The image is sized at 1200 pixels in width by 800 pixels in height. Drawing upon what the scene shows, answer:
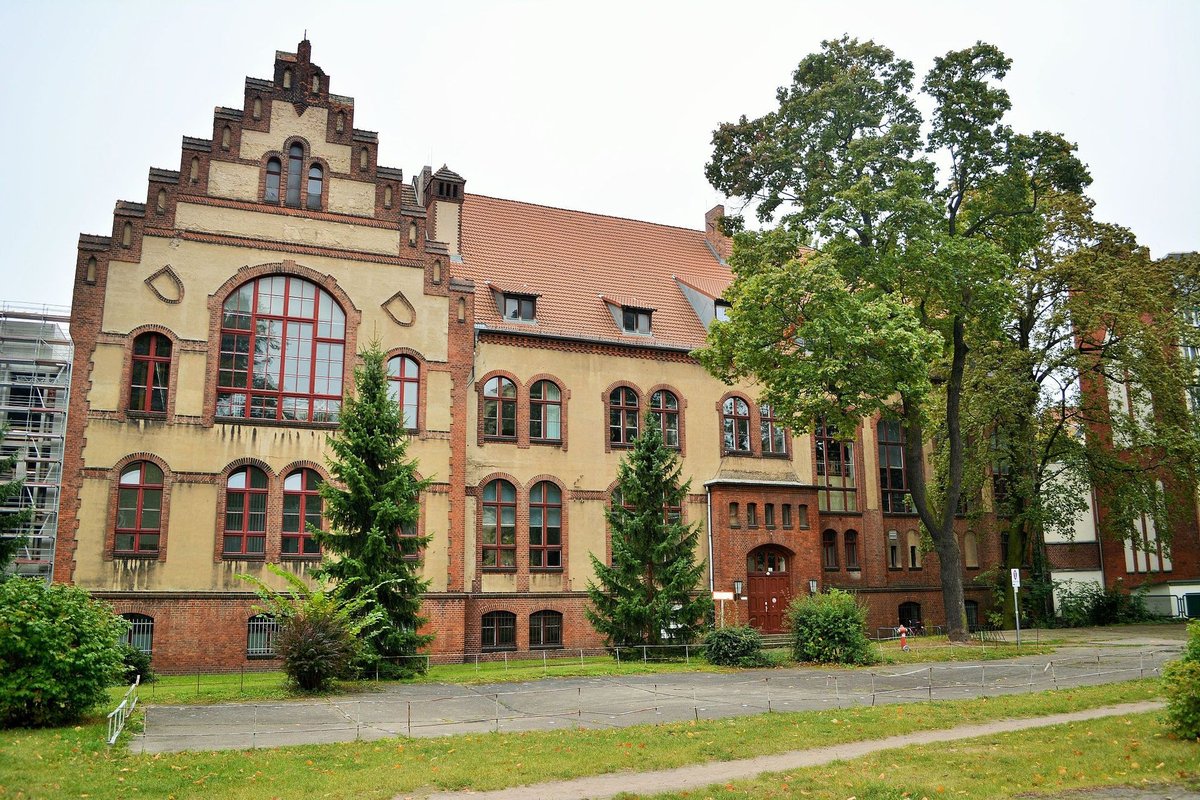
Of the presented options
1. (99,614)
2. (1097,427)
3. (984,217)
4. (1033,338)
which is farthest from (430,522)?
(1097,427)

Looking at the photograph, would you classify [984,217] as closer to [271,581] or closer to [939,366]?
[939,366]

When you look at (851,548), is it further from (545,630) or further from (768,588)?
(545,630)

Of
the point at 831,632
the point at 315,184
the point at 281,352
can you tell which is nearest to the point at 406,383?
the point at 281,352

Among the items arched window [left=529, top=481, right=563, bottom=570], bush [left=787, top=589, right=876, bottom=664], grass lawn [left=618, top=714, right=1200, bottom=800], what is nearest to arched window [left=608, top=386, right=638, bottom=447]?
arched window [left=529, top=481, right=563, bottom=570]

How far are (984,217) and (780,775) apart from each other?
2274 cm

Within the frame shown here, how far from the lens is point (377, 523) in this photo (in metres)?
23.9

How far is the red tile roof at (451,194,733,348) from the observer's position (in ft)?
115

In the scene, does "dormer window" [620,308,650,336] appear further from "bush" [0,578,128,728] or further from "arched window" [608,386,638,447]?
"bush" [0,578,128,728]

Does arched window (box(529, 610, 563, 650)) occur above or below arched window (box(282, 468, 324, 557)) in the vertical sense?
below

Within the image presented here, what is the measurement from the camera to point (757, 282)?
28141mm

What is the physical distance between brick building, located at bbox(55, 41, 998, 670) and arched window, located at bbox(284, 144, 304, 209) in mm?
54

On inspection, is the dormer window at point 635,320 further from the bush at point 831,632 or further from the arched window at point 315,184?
the bush at point 831,632

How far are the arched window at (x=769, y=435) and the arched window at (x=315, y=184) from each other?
55.6 ft

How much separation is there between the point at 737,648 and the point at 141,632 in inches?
618
